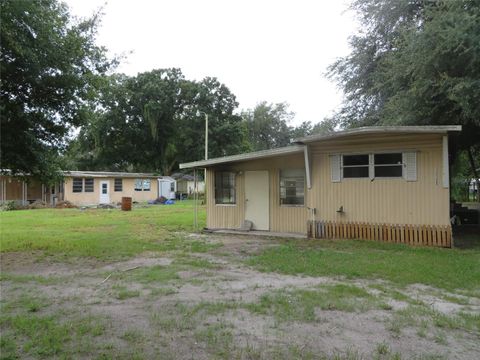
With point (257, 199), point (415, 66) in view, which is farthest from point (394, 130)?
point (257, 199)

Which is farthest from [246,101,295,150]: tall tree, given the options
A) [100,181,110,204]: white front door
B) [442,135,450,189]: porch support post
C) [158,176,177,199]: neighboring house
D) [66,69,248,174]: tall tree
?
[442,135,450,189]: porch support post

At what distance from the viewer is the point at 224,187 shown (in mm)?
12078

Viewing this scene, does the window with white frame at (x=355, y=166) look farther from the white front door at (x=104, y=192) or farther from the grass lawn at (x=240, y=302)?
the white front door at (x=104, y=192)

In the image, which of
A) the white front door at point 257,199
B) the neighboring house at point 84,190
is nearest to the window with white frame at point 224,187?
the white front door at point 257,199

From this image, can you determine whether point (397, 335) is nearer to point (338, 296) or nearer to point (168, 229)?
point (338, 296)

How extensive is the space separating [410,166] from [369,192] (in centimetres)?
112

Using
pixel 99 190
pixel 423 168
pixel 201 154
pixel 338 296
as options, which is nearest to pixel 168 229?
pixel 423 168

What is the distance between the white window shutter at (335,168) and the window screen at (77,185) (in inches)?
852

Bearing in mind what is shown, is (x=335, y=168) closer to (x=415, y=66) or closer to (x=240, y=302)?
(x=415, y=66)

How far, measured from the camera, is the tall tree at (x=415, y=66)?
8.89 meters

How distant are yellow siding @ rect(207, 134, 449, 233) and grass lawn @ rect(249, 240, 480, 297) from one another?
865 millimetres

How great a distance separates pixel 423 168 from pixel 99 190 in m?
23.7

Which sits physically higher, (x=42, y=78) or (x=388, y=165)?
(x=42, y=78)

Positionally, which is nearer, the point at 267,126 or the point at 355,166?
the point at 355,166
